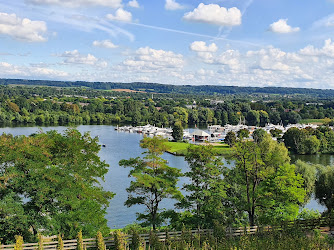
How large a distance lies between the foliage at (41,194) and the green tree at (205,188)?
172 inches

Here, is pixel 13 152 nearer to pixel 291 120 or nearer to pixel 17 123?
pixel 17 123

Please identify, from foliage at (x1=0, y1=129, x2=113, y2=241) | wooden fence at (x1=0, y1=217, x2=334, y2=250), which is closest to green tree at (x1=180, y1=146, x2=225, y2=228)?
wooden fence at (x1=0, y1=217, x2=334, y2=250)

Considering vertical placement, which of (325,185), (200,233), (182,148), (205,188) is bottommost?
(182,148)

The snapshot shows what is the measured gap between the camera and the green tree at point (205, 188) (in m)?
16.8

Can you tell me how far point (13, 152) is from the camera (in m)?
14.5

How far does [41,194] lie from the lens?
1417cm

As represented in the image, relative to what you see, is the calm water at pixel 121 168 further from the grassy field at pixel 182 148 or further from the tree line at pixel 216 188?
the tree line at pixel 216 188

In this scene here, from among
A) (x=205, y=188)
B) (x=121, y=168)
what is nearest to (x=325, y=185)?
(x=205, y=188)

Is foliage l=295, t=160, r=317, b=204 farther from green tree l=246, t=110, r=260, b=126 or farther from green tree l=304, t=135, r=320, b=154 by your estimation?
green tree l=246, t=110, r=260, b=126

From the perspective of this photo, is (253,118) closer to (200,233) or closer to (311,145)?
(311,145)

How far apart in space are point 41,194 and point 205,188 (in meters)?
7.44

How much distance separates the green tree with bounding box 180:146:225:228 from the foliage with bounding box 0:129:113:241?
4.37m

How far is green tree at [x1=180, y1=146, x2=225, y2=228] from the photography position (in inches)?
661

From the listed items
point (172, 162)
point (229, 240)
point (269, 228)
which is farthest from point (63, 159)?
point (172, 162)
